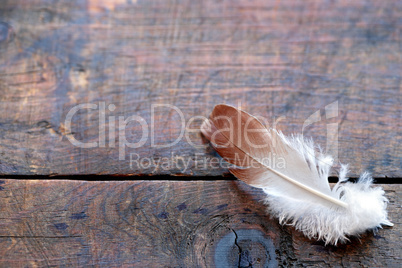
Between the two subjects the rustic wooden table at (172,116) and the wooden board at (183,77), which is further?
the wooden board at (183,77)

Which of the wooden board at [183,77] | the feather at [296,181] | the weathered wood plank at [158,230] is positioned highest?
the wooden board at [183,77]

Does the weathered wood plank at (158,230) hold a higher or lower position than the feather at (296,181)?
lower

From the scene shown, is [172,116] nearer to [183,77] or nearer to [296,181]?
[183,77]

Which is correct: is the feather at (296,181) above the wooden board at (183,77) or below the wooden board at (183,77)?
below

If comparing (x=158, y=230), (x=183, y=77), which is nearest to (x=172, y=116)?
(x=183, y=77)

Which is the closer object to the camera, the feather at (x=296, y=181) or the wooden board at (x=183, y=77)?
the feather at (x=296, y=181)

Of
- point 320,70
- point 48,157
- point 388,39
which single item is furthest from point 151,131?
point 388,39

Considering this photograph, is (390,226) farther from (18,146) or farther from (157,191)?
(18,146)
